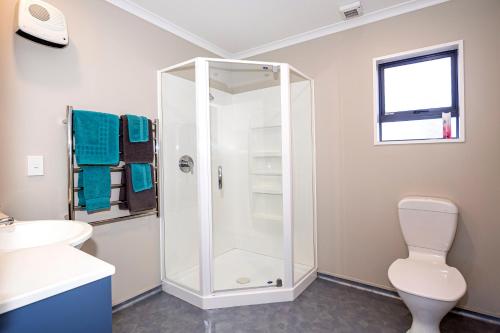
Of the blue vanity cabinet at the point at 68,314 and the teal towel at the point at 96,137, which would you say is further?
the teal towel at the point at 96,137

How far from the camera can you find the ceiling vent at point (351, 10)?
2.12 m

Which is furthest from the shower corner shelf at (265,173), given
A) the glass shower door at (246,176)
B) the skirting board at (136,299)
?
the skirting board at (136,299)

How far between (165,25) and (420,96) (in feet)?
7.53

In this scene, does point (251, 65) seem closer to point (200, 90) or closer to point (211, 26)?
point (200, 90)

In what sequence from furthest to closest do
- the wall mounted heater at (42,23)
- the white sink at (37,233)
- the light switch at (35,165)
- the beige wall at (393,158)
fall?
the beige wall at (393,158), the light switch at (35,165), the wall mounted heater at (42,23), the white sink at (37,233)

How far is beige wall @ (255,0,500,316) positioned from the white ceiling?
Result: 0.33 feet

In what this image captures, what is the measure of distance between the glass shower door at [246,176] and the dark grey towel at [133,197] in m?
0.51

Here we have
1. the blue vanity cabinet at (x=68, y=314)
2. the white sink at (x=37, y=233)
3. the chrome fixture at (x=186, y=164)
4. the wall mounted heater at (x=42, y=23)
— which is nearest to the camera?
the blue vanity cabinet at (x=68, y=314)

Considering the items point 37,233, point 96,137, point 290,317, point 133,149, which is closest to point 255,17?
point 133,149

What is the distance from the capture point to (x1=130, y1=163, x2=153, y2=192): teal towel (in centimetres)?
206

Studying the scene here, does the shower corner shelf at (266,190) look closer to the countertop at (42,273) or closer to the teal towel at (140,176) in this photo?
the teal towel at (140,176)

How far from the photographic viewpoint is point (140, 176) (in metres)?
2.09

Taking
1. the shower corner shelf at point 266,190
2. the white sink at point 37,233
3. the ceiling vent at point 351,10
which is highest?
the ceiling vent at point 351,10

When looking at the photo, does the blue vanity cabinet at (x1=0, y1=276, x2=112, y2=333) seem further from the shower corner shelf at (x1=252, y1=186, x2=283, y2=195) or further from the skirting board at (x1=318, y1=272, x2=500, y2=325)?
the skirting board at (x1=318, y1=272, x2=500, y2=325)
